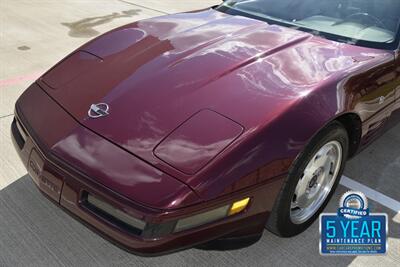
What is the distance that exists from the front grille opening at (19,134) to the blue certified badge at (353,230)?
1.87 m

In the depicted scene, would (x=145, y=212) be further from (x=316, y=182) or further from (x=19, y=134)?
(x=316, y=182)

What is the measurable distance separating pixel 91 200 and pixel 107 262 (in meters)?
0.54

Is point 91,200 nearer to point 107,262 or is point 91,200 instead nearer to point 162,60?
point 107,262

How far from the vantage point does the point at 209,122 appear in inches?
83.0

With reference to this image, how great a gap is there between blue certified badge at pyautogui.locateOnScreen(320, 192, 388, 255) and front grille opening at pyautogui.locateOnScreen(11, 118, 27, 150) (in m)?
1.87

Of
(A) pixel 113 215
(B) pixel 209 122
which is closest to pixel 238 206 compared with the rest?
(B) pixel 209 122

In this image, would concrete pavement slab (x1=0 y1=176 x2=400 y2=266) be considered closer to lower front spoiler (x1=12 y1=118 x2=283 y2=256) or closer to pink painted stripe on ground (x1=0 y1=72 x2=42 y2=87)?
lower front spoiler (x1=12 y1=118 x2=283 y2=256)

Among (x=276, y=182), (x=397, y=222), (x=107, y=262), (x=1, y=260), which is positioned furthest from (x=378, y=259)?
(x=1, y=260)

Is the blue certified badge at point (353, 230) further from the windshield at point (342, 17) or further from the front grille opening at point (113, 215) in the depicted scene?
the front grille opening at point (113, 215)

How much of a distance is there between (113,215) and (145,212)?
203mm

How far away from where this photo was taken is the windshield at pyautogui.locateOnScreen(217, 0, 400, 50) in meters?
2.96

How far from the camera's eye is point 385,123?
3.10 meters

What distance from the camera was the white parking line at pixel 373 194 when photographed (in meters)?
2.93

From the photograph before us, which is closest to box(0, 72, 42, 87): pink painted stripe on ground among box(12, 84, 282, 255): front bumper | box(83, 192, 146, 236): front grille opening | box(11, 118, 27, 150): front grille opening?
box(11, 118, 27, 150): front grille opening
